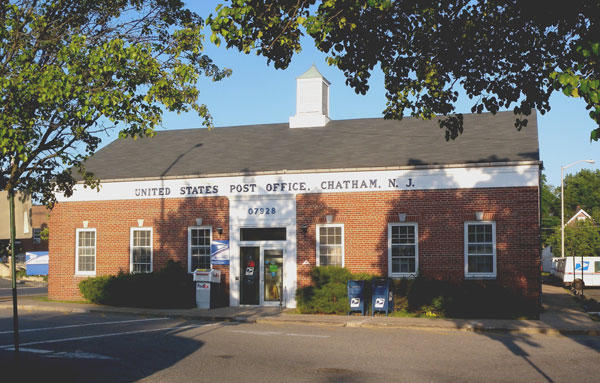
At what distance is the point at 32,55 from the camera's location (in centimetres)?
1388

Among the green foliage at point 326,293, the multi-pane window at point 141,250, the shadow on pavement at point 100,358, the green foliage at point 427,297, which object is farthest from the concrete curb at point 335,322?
the shadow on pavement at point 100,358

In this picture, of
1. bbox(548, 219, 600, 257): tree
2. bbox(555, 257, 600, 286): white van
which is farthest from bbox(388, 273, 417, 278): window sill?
bbox(548, 219, 600, 257): tree

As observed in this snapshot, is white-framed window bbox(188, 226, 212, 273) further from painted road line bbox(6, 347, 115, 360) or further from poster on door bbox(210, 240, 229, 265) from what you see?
painted road line bbox(6, 347, 115, 360)

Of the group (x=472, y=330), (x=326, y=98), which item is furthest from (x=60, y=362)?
(x=326, y=98)

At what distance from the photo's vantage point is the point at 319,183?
82.1 feet

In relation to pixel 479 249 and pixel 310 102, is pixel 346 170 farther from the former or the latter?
pixel 310 102

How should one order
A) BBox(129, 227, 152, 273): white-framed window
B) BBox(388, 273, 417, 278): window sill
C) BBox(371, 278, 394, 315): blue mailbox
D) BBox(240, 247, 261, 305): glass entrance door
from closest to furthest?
BBox(371, 278, 394, 315): blue mailbox < BBox(388, 273, 417, 278): window sill < BBox(240, 247, 261, 305): glass entrance door < BBox(129, 227, 152, 273): white-framed window

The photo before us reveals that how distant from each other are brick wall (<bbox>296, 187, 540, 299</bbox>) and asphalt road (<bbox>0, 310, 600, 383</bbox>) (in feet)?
16.3

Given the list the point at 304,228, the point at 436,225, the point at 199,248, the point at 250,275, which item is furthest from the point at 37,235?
the point at 436,225

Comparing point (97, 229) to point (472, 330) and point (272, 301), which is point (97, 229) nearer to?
point (272, 301)

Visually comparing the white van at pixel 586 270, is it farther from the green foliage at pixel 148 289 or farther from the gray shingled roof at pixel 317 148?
the green foliage at pixel 148 289

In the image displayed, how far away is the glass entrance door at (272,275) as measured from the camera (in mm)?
25516

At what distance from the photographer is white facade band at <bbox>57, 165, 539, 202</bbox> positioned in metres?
22.8

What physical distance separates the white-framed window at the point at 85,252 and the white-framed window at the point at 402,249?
1285 cm
